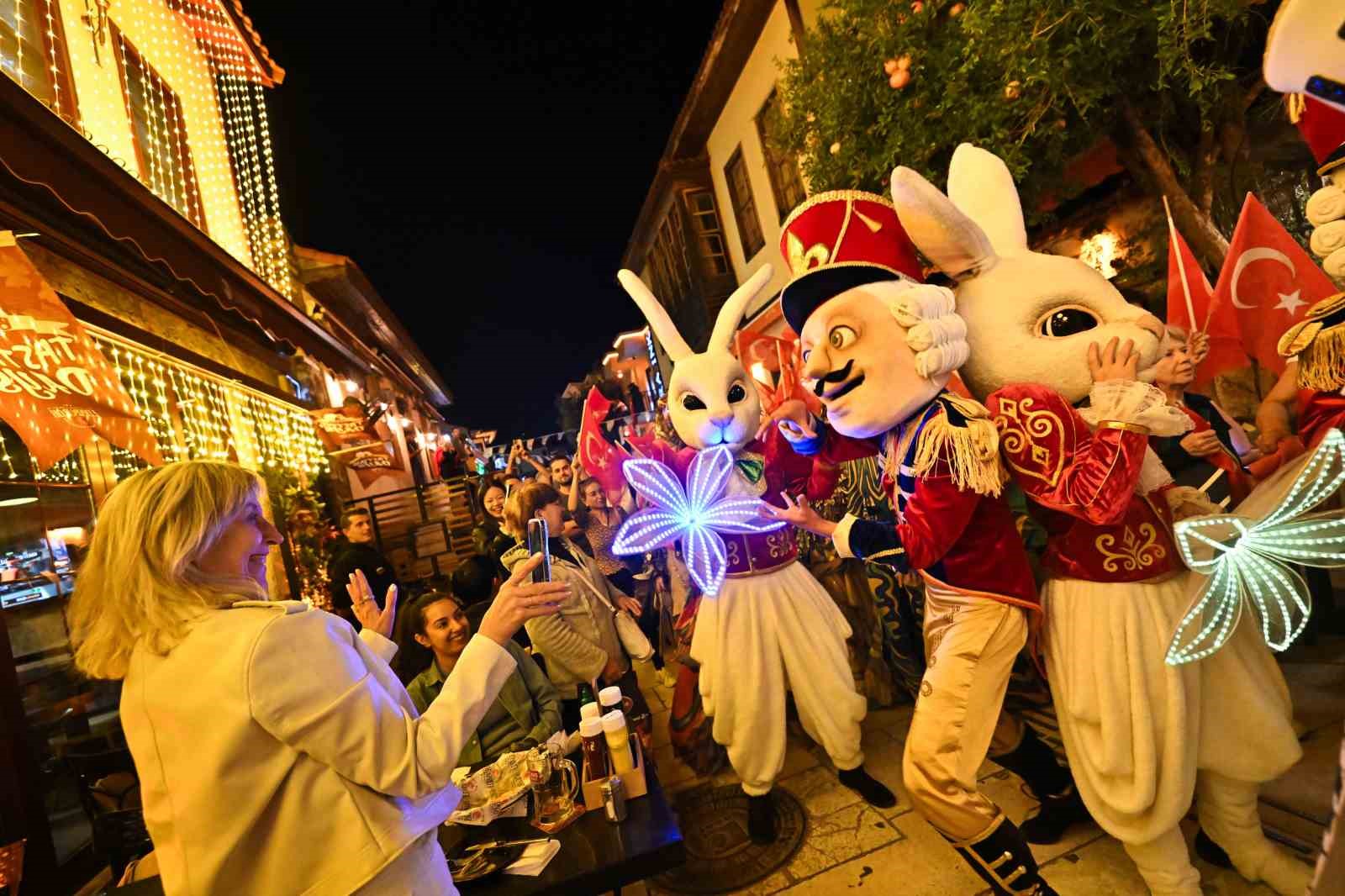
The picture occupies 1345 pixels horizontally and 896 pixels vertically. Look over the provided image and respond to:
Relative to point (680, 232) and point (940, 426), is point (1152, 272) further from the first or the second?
point (680, 232)

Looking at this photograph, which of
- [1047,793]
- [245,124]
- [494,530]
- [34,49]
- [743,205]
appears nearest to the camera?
[1047,793]

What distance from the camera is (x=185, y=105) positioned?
7.56 meters

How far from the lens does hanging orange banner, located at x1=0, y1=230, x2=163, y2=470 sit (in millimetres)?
2996

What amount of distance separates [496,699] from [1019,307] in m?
2.91

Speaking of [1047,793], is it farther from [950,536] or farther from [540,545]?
[540,545]

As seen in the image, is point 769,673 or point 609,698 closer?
point 609,698

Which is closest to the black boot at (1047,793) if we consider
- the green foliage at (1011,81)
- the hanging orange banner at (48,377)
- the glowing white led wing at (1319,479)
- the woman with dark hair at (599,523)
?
the glowing white led wing at (1319,479)

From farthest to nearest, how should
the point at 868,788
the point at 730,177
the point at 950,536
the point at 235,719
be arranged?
1. the point at 730,177
2. the point at 868,788
3. the point at 950,536
4. the point at 235,719

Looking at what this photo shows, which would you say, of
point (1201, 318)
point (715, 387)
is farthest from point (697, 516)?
point (1201, 318)

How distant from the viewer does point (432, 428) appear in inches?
1113

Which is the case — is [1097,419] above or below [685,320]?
below

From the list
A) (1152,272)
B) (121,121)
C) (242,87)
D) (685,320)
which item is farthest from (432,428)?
(1152,272)

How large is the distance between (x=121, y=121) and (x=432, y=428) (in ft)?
76.0

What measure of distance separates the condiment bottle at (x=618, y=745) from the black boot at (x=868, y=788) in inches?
51.5
